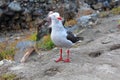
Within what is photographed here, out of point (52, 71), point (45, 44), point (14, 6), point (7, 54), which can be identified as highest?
point (14, 6)

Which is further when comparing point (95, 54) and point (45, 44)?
point (45, 44)

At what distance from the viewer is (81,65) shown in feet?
23.7

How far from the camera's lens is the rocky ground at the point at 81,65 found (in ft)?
22.0

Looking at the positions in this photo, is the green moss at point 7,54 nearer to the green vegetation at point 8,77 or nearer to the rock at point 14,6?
the green vegetation at point 8,77

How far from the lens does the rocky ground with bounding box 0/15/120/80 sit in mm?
6711

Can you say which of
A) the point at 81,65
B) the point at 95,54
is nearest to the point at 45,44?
the point at 95,54

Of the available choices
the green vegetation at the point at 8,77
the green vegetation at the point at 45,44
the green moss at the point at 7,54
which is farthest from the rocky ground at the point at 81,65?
the green moss at the point at 7,54

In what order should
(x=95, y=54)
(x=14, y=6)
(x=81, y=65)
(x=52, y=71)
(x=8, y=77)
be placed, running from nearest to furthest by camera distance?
1. (x=8, y=77)
2. (x=52, y=71)
3. (x=81, y=65)
4. (x=95, y=54)
5. (x=14, y=6)

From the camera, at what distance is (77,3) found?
608 inches

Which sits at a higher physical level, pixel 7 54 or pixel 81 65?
pixel 81 65

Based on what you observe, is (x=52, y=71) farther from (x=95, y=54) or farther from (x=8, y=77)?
(x=95, y=54)

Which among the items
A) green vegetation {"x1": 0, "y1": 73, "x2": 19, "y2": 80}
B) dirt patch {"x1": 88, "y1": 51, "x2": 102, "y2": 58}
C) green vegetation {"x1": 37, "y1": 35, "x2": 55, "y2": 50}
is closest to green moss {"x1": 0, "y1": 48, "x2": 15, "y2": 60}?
green vegetation {"x1": 37, "y1": 35, "x2": 55, "y2": 50}

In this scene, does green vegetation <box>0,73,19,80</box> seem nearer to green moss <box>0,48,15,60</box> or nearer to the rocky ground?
the rocky ground

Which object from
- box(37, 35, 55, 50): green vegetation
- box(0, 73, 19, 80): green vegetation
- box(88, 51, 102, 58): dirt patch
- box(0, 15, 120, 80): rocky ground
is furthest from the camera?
box(37, 35, 55, 50): green vegetation
